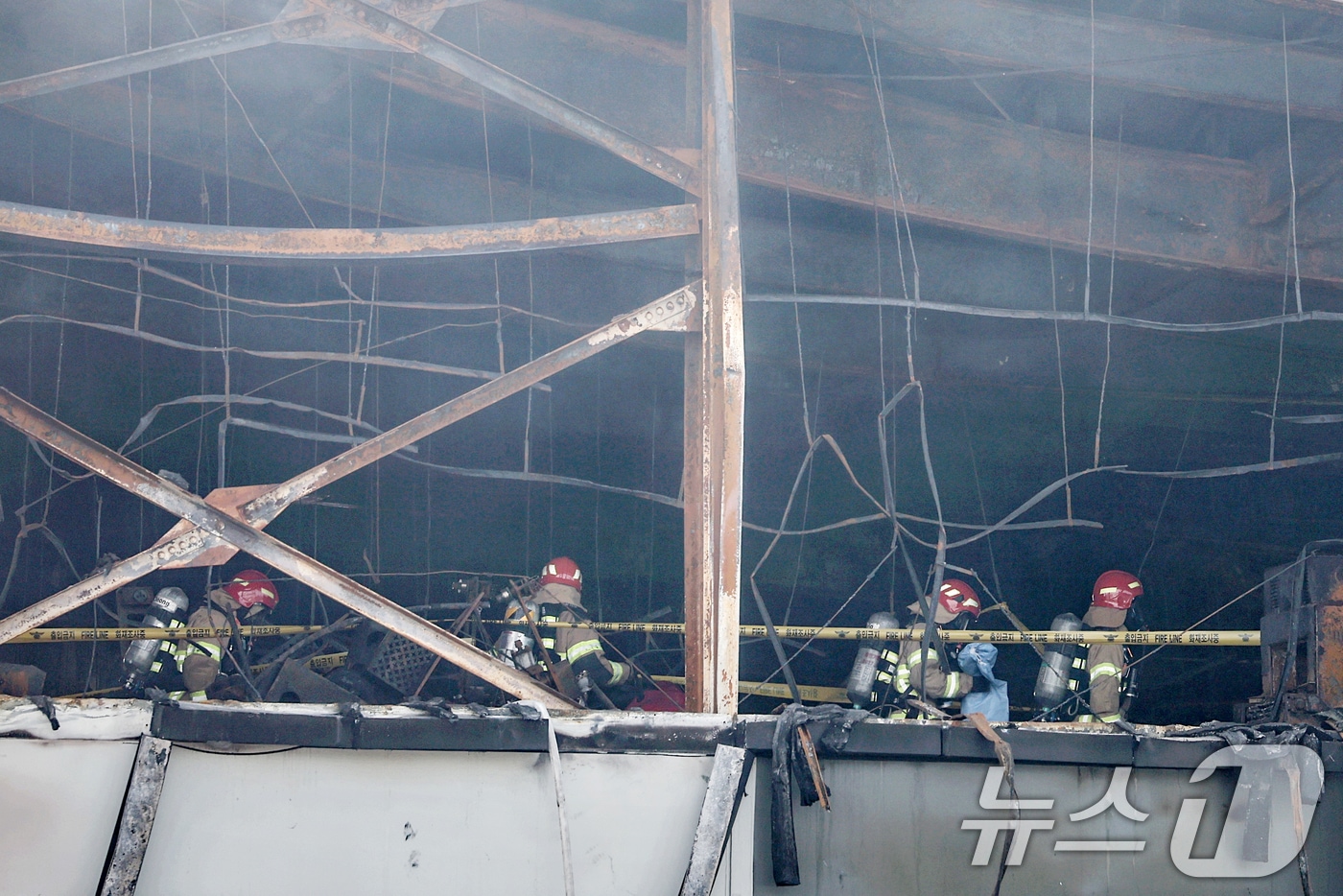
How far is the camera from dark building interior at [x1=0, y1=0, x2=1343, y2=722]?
641 cm

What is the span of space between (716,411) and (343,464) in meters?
1.64

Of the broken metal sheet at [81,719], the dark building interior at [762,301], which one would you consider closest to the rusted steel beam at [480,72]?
the dark building interior at [762,301]

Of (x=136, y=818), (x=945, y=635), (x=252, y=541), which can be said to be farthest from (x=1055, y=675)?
(x=136, y=818)

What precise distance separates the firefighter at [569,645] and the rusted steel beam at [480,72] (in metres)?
3.37

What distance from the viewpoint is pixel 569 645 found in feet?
24.3

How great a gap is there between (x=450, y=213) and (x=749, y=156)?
7.40ft

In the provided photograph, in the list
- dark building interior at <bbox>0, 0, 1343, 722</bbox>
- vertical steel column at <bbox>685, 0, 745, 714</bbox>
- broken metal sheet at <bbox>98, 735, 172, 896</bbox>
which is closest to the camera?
broken metal sheet at <bbox>98, 735, 172, 896</bbox>

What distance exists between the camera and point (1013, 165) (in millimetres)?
6820

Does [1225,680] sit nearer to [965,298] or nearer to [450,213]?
[965,298]

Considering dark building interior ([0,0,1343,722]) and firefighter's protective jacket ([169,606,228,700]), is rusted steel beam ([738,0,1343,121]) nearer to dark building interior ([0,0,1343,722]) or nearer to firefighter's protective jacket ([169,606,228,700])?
dark building interior ([0,0,1343,722])

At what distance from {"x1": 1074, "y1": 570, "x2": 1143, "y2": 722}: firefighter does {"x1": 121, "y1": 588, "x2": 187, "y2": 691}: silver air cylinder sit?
6.35 meters

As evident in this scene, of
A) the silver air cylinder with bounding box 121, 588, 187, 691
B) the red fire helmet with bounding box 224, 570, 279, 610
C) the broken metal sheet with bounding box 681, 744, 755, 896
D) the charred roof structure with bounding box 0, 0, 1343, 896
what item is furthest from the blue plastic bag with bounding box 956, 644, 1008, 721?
the silver air cylinder with bounding box 121, 588, 187, 691

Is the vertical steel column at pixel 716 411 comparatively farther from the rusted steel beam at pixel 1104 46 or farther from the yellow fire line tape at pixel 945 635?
the yellow fire line tape at pixel 945 635

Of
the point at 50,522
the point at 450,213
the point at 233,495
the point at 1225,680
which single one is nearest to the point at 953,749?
the point at 233,495
